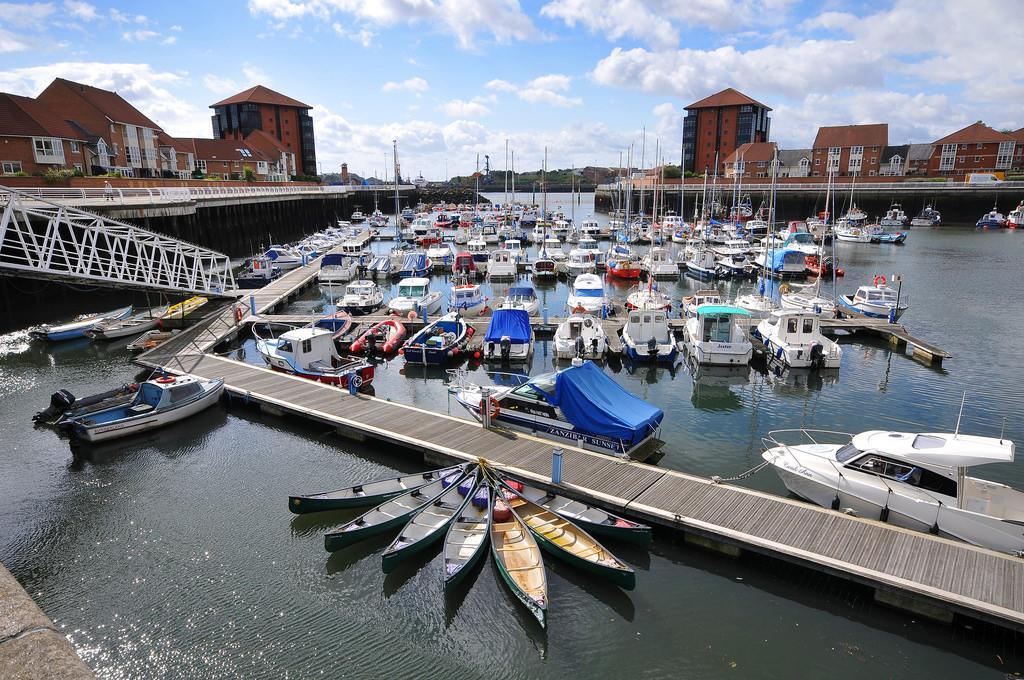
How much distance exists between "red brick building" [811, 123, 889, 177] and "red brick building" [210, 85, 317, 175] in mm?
116819

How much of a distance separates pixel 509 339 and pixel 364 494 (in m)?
13.5

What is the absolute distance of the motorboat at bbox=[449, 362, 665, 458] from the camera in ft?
54.5

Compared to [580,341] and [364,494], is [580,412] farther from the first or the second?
[580,341]

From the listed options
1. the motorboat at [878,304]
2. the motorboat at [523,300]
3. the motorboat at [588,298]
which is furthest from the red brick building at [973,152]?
the motorboat at [523,300]

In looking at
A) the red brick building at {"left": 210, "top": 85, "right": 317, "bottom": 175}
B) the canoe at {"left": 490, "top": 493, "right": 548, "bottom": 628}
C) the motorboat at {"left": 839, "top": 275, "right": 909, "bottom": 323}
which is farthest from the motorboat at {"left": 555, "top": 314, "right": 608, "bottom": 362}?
the red brick building at {"left": 210, "top": 85, "right": 317, "bottom": 175}

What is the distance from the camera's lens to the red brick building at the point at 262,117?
138 m

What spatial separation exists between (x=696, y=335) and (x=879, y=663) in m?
18.3

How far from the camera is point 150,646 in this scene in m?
10.9

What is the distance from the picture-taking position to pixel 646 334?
28.0 meters

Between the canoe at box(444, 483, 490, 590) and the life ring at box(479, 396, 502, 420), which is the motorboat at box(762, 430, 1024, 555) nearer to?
the canoe at box(444, 483, 490, 590)

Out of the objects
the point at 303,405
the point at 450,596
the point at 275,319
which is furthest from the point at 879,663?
the point at 275,319

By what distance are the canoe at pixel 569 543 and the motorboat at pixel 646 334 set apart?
14.6 meters

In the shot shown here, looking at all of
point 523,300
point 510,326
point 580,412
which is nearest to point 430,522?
point 580,412

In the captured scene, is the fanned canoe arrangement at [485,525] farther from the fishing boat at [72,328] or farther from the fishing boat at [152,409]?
the fishing boat at [72,328]
